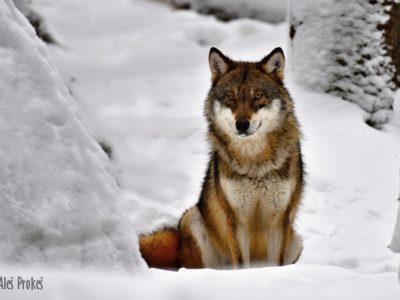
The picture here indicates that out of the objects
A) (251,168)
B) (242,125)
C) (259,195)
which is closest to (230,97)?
(242,125)

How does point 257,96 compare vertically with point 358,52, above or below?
above

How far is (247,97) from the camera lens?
5.13 metres

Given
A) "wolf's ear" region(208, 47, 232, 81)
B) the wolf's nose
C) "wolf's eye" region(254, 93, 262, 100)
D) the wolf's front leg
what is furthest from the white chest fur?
"wolf's ear" region(208, 47, 232, 81)

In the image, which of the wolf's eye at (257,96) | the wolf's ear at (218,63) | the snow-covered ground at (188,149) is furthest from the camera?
the wolf's ear at (218,63)

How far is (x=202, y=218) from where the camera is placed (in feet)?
18.3

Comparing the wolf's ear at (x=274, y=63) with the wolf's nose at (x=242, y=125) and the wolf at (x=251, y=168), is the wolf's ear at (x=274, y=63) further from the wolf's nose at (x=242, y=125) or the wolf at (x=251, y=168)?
the wolf's nose at (x=242, y=125)

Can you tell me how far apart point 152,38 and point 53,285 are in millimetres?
9549

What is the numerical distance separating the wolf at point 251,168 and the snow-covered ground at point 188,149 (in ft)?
1.83

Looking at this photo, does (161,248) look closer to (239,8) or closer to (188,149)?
(188,149)

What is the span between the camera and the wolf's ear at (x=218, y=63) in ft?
17.7

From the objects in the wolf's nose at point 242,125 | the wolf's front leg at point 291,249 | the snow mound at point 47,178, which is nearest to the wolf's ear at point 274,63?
the wolf's nose at point 242,125

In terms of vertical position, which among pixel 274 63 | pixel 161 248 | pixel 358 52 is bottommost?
pixel 161 248

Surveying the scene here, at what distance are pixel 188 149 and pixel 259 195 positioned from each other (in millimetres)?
3032

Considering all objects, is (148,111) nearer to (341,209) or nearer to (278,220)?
(341,209)
